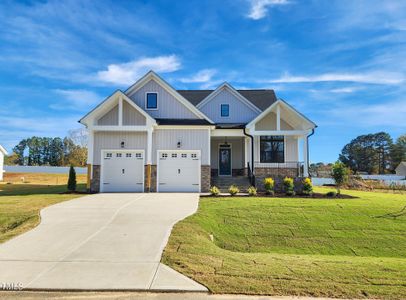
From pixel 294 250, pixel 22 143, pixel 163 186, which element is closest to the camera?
pixel 294 250

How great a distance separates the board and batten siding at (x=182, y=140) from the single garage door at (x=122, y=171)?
3.90ft

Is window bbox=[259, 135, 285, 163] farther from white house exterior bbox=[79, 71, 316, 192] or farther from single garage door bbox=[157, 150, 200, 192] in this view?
single garage door bbox=[157, 150, 200, 192]

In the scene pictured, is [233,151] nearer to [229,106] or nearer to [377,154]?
[229,106]

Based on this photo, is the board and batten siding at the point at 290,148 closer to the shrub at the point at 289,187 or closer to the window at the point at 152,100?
the shrub at the point at 289,187

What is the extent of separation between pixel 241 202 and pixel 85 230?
22.9 ft

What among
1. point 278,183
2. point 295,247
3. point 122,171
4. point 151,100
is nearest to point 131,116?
point 151,100

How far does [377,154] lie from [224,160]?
5563 cm

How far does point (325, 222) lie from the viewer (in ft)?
36.3

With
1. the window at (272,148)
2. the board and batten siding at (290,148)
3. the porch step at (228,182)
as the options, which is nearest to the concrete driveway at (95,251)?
the porch step at (228,182)

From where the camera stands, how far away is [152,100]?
781 inches

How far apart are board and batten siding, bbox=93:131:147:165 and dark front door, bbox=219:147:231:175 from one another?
628 cm

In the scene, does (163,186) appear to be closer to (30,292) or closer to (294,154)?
(294,154)

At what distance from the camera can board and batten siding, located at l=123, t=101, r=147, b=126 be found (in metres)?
18.5

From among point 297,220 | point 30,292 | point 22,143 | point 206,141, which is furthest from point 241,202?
point 22,143
